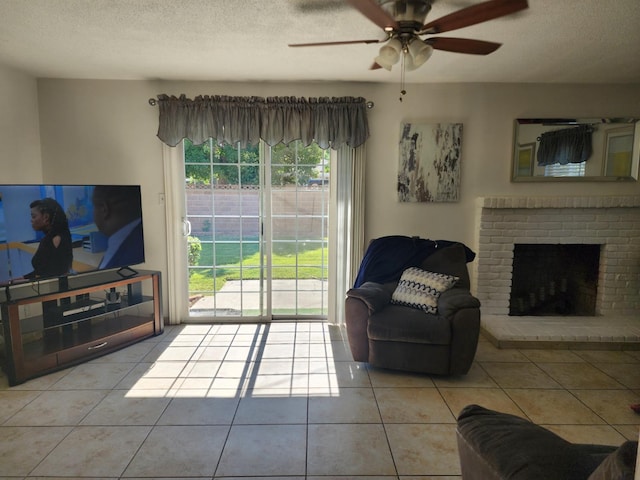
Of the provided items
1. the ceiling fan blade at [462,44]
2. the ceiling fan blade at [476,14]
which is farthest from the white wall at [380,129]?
the ceiling fan blade at [476,14]

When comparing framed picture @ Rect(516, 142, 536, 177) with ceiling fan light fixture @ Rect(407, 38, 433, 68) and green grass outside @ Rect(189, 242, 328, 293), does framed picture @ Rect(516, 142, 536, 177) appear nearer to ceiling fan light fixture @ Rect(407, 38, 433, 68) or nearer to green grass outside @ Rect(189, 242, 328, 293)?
green grass outside @ Rect(189, 242, 328, 293)

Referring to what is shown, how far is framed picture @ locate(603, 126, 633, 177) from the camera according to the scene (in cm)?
383

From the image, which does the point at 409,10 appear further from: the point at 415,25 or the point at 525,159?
the point at 525,159

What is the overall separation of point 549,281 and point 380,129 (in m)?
2.46

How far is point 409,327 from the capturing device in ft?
9.39

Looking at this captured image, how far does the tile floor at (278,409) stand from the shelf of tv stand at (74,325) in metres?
0.11

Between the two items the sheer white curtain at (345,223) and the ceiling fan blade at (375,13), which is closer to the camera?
the ceiling fan blade at (375,13)

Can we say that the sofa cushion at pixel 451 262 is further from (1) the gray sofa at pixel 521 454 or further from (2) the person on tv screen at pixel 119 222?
(2) the person on tv screen at pixel 119 222

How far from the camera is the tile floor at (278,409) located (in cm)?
201

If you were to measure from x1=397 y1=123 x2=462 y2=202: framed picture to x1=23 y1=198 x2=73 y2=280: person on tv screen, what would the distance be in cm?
291

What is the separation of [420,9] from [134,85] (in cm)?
288

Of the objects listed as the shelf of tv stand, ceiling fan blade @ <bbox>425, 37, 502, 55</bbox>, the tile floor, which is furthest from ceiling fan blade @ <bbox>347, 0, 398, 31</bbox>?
the shelf of tv stand

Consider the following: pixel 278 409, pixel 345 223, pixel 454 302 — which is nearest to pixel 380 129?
pixel 345 223

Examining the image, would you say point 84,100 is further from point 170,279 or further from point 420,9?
point 420,9
